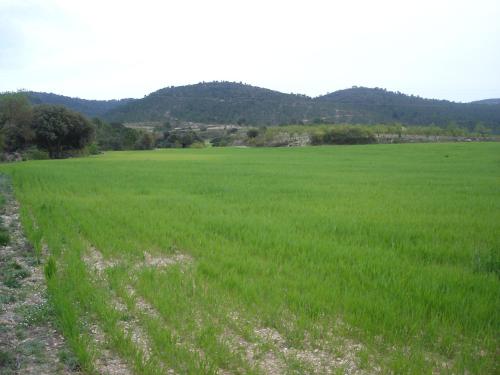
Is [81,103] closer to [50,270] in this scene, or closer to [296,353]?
[50,270]

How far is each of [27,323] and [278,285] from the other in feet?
11.5

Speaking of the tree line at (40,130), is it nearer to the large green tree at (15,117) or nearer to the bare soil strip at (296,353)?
the large green tree at (15,117)

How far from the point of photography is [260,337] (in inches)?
185

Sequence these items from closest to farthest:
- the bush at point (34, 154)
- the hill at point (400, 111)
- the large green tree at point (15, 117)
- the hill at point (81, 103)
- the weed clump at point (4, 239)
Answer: the weed clump at point (4, 239) < the large green tree at point (15, 117) < the bush at point (34, 154) < the hill at point (400, 111) < the hill at point (81, 103)

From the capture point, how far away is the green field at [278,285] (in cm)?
438

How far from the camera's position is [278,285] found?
20.5 ft

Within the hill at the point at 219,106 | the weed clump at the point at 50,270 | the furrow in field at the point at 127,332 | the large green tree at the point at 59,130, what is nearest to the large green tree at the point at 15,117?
the large green tree at the point at 59,130

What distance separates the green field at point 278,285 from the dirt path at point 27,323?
20 cm

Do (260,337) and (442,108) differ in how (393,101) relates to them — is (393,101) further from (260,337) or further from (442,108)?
(260,337)

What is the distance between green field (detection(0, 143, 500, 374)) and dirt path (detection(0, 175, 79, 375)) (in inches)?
8.0

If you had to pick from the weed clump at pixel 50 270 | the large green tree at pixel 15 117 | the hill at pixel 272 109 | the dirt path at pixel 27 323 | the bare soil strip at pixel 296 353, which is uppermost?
the hill at pixel 272 109

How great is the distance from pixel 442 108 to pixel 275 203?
136m

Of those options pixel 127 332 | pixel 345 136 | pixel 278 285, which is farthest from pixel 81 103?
pixel 127 332

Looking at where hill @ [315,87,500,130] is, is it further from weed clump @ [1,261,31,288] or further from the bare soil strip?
the bare soil strip
